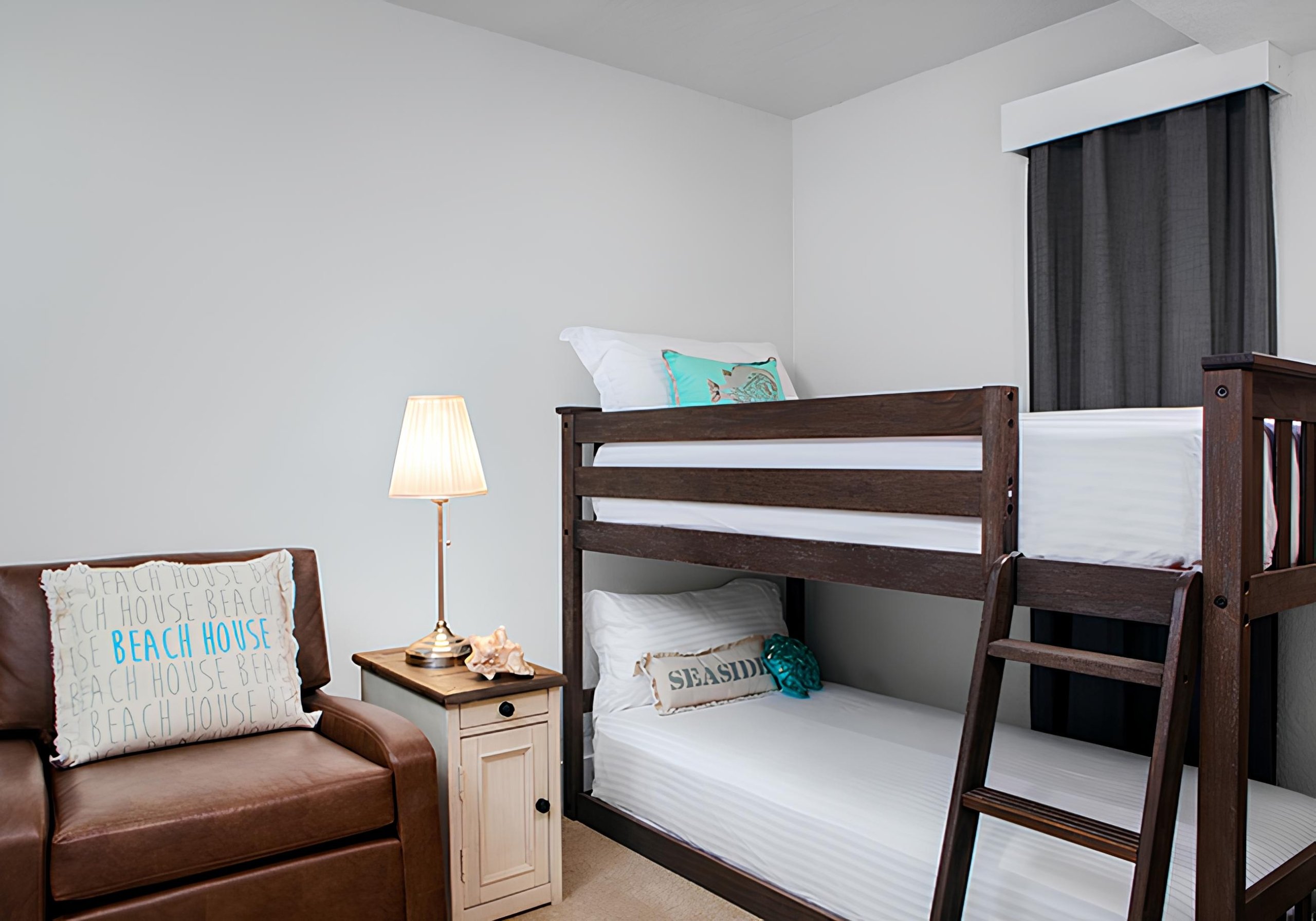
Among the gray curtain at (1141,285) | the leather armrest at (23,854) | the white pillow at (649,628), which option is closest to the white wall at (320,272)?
the white pillow at (649,628)

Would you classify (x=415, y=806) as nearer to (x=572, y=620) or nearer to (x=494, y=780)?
(x=494, y=780)

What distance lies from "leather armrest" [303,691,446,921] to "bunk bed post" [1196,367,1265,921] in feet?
5.09

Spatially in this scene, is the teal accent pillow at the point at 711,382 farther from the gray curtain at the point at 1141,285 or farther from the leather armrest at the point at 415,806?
the leather armrest at the point at 415,806

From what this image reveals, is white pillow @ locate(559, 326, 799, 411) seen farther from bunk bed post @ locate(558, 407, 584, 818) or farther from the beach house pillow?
the beach house pillow

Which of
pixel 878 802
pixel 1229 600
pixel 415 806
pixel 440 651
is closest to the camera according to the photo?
pixel 1229 600

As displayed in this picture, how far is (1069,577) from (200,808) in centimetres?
179

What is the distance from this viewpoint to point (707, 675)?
3.23m

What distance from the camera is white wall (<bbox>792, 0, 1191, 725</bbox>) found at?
3.29 meters

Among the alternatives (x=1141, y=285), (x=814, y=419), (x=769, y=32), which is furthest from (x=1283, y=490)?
(x=769, y=32)

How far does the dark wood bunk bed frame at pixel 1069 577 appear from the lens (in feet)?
5.34

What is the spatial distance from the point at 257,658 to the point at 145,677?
249 mm

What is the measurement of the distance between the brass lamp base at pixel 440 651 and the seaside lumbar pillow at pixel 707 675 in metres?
0.67

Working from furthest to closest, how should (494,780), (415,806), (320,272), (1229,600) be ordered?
1. (320,272)
2. (494,780)
3. (415,806)
4. (1229,600)

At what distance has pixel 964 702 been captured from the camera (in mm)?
3486
